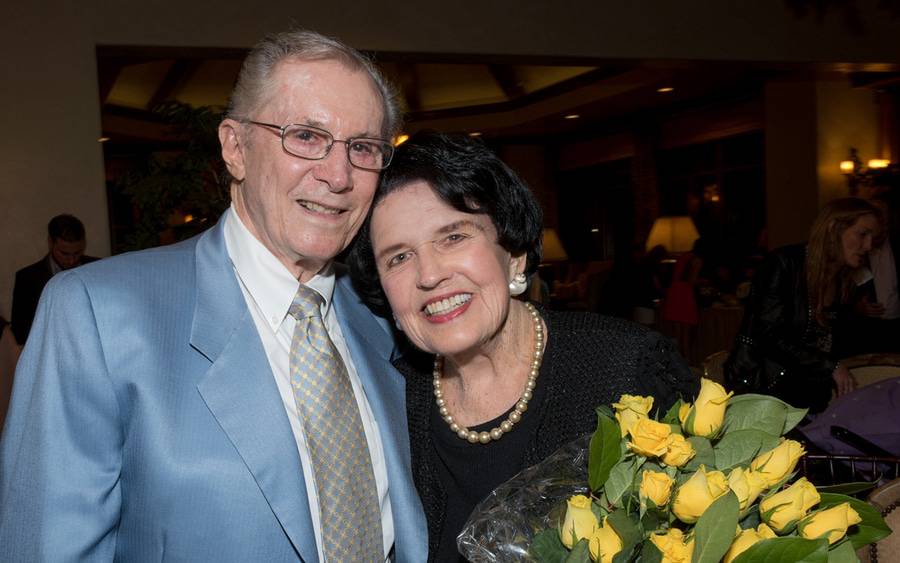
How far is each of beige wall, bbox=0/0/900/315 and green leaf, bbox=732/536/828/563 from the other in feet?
16.9

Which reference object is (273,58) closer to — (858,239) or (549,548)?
(549,548)

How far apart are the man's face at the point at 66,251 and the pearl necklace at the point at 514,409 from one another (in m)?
3.53

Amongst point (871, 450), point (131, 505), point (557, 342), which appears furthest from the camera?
point (871, 450)

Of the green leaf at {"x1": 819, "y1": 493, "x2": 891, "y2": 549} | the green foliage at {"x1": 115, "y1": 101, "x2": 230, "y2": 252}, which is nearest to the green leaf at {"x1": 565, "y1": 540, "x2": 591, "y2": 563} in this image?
the green leaf at {"x1": 819, "y1": 493, "x2": 891, "y2": 549}

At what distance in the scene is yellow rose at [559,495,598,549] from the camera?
89 cm

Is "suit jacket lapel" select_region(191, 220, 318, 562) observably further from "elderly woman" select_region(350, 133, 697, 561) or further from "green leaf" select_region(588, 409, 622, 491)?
"green leaf" select_region(588, 409, 622, 491)

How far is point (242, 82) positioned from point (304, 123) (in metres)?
0.19

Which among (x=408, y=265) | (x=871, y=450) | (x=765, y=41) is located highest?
(x=765, y=41)

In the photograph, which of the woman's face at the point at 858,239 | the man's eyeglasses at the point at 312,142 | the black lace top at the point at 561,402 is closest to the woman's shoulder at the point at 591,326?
the black lace top at the point at 561,402

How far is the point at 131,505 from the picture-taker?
1.27 metres

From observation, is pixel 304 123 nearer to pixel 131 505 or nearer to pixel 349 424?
pixel 349 424

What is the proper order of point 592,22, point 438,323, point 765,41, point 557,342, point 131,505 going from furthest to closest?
point 765,41 < point 592,22 < point 557,342 < point 438,323 < point 131,505

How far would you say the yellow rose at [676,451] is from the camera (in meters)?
0.88

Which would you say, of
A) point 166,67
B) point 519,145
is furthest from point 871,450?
point 519,145
